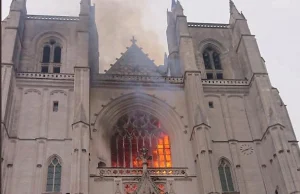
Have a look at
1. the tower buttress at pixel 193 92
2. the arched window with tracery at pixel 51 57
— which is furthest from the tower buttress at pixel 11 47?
the tower buttress at pixel 193 92

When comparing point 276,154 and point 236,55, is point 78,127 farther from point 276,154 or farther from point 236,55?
point 236,55

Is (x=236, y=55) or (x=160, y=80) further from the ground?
(x=236, y=55)

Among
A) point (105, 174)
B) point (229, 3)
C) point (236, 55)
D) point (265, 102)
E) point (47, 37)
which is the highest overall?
point (229, 3)

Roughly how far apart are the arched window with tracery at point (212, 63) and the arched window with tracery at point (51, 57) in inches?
405

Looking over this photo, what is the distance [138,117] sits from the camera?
24875mm

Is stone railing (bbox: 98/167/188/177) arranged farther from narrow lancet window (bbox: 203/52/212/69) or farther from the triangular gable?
narrow lancet window (bbox: 203/52/212/69)

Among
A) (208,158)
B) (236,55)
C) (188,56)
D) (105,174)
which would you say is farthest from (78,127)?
(236,55)

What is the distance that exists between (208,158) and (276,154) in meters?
3.65

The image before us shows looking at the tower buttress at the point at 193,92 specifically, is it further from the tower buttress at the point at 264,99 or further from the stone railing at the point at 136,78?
the tower buttress at the point at 264,99

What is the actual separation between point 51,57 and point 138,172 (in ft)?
35.7

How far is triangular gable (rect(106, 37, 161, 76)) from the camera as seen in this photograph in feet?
91.4

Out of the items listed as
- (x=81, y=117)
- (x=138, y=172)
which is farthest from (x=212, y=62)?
(x=81, y=117)

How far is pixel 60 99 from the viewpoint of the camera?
23.9 meters

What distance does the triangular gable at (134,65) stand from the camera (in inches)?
1096
